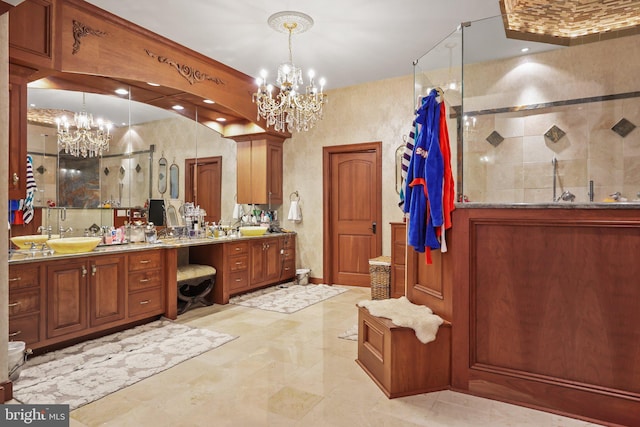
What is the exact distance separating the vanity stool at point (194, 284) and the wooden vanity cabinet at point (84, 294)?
785 mm

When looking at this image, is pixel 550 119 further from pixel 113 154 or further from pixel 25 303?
pixel 25 303

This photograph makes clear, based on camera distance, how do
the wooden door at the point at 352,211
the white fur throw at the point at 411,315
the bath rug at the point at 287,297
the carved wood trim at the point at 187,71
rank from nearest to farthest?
the white fur throw at the point at 411,315 < the carved wood trim at the point at 187,71 < the bath rug at the point at 287,297 < the wooden door at the point at 352,211

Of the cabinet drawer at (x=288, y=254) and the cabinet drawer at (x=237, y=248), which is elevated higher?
the cabinet drawer at (x=237, y=248)

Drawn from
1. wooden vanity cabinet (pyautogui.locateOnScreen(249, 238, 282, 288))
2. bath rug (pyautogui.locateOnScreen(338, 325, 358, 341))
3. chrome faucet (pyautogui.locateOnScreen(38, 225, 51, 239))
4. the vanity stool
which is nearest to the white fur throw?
bath rug (pyautogui.locateOnScreen(338, 325, 358, 341))

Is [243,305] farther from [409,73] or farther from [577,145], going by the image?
[577,145]

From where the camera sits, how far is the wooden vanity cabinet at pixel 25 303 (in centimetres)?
283

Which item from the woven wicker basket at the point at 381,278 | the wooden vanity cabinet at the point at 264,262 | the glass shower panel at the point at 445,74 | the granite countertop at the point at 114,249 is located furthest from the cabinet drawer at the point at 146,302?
the glass shower panel at the point at 445,74

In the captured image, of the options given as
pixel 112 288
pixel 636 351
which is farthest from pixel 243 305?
pixel 636 351

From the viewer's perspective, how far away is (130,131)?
429 centimetres

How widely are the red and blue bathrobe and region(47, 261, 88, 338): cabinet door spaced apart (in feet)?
9.25

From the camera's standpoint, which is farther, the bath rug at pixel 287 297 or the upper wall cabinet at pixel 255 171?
the upper wall cabinet at pixel 255 171

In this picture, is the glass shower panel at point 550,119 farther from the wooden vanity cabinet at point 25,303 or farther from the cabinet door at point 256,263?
the wooden vanity cabinet at point 25,303

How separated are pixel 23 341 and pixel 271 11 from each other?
3.55m

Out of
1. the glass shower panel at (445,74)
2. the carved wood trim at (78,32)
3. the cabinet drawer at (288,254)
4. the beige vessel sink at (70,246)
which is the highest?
the carved wood trim at (78,32)
